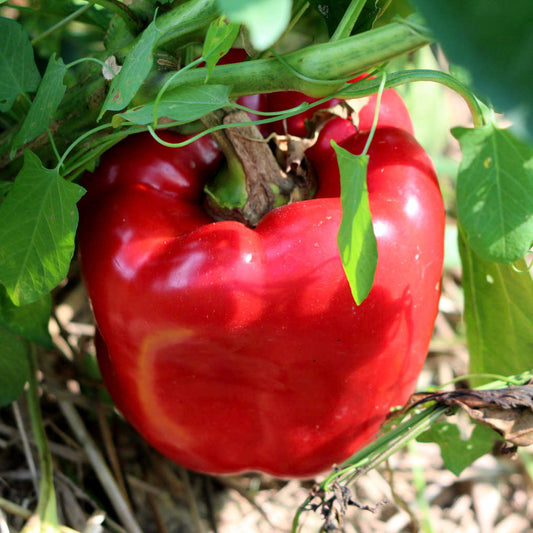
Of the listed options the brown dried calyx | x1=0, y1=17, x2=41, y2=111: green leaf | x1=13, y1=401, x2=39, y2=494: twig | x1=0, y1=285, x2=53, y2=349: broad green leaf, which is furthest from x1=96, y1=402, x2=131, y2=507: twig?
x1=0, y1=17, x2=41, y2=111: green leaf

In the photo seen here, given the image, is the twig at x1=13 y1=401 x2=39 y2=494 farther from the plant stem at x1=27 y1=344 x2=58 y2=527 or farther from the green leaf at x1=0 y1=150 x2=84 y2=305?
the green leaf at x1=0 y1=150 x2=84 y2=305

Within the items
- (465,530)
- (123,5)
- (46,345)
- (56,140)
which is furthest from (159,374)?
(465,530)

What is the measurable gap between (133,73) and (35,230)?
179 millimetres

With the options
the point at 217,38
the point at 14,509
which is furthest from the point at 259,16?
the point at 14,509

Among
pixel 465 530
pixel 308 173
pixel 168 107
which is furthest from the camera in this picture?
pixel 465 530

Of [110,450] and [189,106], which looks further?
[110,450]

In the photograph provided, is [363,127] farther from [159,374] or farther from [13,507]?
[13,507]

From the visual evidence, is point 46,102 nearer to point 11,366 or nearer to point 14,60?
point 14,60

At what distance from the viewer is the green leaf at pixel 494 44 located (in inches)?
13.5

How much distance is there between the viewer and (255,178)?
78 centimetres

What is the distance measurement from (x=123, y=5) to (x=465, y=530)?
860 mm

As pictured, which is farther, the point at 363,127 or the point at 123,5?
the point at 363,127

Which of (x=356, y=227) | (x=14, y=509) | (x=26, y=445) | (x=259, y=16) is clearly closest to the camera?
(x=259, y=16)

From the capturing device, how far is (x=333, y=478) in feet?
2.30
